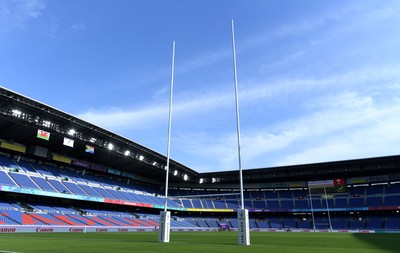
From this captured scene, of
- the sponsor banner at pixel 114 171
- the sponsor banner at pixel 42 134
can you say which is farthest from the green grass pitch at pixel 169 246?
the sponsor banner at pixel 114 171

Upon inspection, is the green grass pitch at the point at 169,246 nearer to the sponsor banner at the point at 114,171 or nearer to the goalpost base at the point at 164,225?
the goalpost base at the point at 164,225

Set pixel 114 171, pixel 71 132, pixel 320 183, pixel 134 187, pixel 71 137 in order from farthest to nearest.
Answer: pixel 320 183, pixel 134 187, pixel 114 171, pixel 71 137, pixel 71 132

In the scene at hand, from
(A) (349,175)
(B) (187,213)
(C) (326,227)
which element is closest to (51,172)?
(B) (187,213)

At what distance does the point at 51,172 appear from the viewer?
49562mm

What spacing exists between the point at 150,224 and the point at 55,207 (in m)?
17.7

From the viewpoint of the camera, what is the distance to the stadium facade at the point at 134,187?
1540 inches

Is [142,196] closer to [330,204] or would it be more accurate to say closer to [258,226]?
[258,226]

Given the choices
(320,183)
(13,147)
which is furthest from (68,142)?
(320,183)

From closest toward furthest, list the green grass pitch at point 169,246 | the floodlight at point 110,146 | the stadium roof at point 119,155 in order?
1. the green grass pitch at point 169,246
2. the stadium roof at point 119,155
3. the floodlight at point 110,146

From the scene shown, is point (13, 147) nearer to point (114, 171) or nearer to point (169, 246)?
point (114, 171)

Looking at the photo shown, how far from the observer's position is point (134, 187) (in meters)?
66.9

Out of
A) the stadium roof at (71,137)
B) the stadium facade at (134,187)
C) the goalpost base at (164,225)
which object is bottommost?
the goalpost base at (164,225)

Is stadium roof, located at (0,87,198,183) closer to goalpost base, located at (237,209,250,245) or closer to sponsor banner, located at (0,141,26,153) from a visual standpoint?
sponsor banner, located at (0,141,26,153)

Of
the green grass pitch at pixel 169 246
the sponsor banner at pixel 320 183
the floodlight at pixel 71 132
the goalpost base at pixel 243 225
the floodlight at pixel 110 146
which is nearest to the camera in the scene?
the green grass pitch at pixel 169 246
